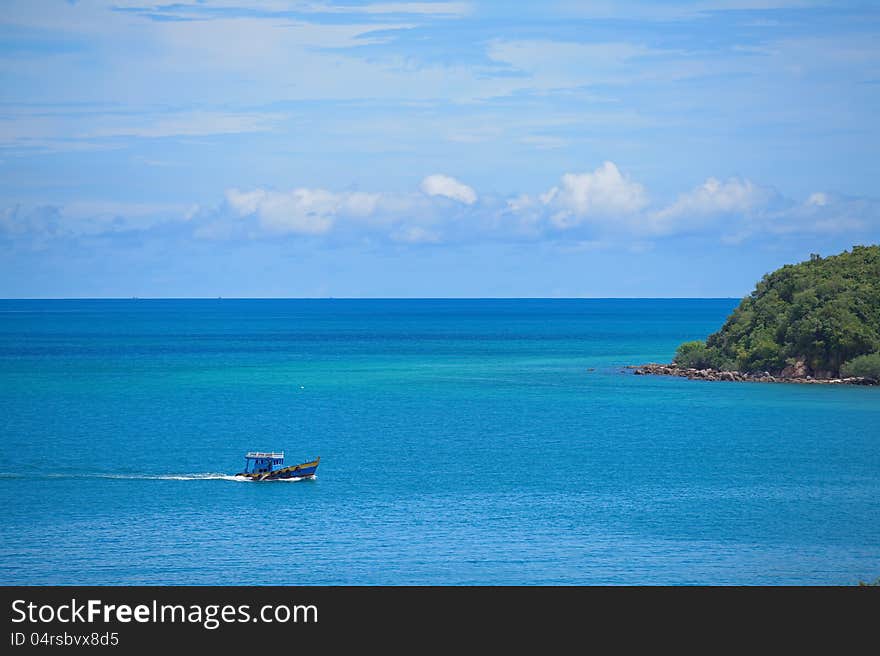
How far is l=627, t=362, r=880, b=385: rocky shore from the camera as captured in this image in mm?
101012

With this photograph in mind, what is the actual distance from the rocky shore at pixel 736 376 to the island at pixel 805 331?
0.29 feet

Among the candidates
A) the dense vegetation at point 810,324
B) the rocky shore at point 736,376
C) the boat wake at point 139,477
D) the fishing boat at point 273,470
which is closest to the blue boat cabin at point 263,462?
the fishing boat at point 273,470

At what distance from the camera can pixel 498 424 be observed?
78125mm

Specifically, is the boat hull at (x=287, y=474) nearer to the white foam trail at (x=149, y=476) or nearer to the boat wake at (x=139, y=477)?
the boat wake at (x=139, y=477)

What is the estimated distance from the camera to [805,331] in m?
101

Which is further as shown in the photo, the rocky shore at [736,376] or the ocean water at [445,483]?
the rocky shore at [736,376]

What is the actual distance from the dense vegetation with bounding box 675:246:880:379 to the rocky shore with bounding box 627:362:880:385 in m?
0.75

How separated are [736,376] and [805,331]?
359 inches

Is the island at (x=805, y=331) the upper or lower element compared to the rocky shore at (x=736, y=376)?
upper

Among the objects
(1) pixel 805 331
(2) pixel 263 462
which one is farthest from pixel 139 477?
(1) pixel 805 331

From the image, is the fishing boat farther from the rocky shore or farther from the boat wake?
the rocky shore

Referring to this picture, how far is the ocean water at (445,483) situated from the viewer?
39844mm
